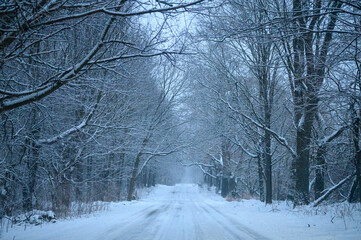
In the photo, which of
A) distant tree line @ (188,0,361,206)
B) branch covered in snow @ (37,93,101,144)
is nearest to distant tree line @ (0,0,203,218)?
branch covered in snow @ (37,93,101,144)

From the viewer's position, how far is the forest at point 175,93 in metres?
6.65

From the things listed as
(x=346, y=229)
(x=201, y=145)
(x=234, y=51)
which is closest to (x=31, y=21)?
(x=346, y=229)

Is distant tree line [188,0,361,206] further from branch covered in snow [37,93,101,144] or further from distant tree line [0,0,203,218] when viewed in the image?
branch covered in snow [37,93,101,144]

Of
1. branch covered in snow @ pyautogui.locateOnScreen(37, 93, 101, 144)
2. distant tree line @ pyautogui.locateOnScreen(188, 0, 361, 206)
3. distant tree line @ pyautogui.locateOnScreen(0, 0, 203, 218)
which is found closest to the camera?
distant tree line @ pyautogui.locateOnScreen(0, 0, 203, 218)

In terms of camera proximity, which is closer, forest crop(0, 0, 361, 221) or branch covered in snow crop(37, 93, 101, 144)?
forest crop(0, 0, 361, 221)

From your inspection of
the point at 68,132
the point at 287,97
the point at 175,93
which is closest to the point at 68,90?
the point at 68,132

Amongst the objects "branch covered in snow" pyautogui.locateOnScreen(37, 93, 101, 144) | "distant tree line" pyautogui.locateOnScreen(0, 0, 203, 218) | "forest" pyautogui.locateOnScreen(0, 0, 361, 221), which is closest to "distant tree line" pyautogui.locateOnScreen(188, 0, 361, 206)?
"forest" pyautogui.locateOnScreen(0, 0, 361, 221)

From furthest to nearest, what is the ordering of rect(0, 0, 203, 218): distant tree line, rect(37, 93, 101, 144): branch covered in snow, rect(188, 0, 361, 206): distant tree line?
rect(37, 93, 101, 144): branch covered in snow, rect(188, 0, 361, 206): distant tree line, rect(0, 0, 203, 218): distant tree line

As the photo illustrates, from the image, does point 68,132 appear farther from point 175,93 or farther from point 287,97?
point 175,93

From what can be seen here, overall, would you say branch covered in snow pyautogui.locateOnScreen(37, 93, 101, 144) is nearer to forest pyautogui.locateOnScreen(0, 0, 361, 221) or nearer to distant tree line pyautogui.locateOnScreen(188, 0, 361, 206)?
forest pyautogui.locateOnScreen(0, 0, 361, 221)

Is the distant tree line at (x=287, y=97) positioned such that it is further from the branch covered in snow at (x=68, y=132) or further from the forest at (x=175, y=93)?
the branch covered in snow at (x=68, y=132)

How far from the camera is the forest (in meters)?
→ 6.65

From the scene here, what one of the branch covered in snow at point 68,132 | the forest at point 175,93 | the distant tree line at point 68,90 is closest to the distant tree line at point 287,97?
the forest at point 175,93

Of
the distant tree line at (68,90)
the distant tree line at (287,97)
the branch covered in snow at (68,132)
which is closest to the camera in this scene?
the distant tree line at (68,90)
